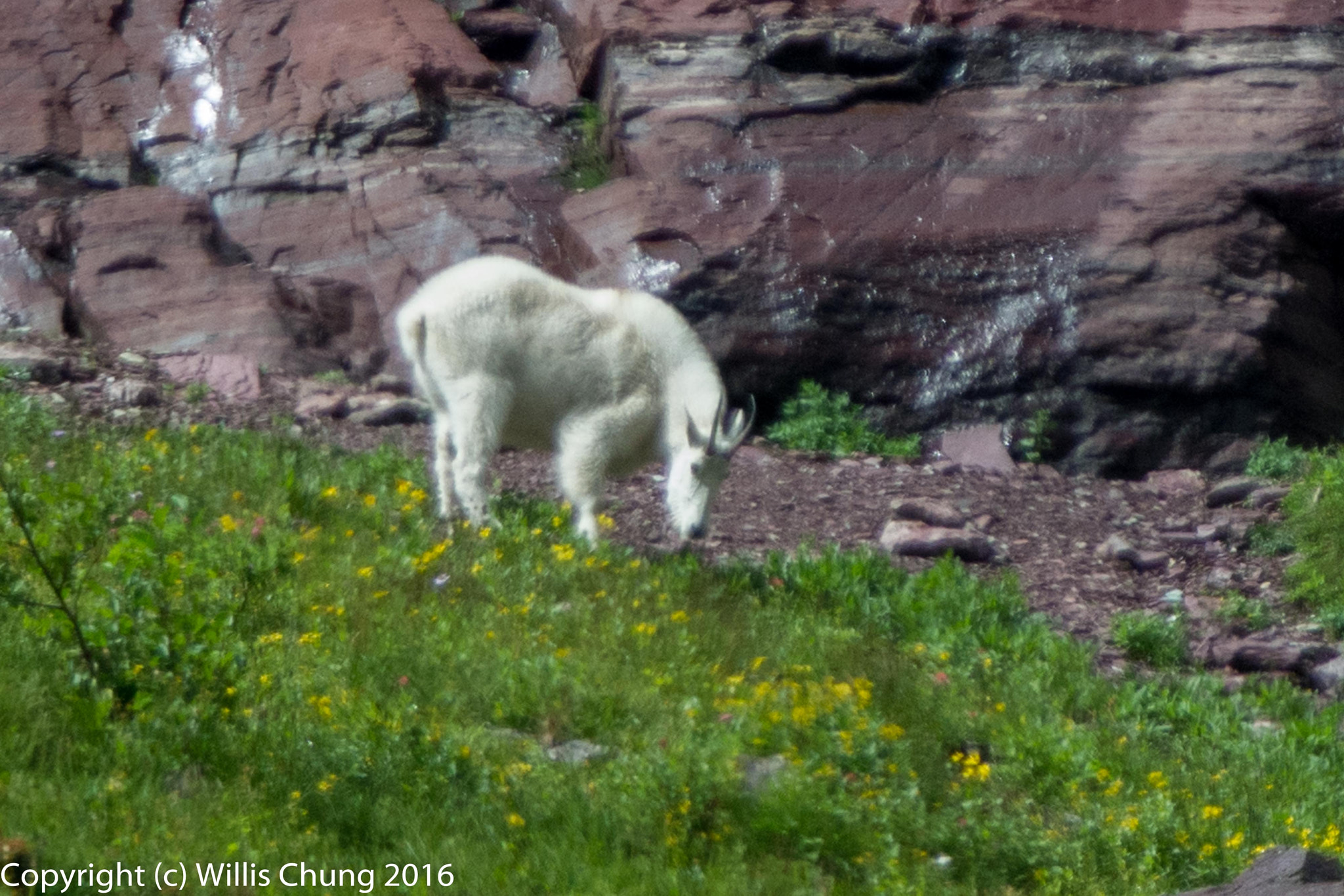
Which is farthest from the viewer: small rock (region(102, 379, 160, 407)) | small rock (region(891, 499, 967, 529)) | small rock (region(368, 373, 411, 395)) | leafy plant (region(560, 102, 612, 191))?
leafy plant (region(560, 102, 612, 191))

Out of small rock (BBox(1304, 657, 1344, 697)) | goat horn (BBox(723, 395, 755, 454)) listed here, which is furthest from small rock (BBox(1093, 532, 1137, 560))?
goat horn (BBox(723, 395, 755, 454))

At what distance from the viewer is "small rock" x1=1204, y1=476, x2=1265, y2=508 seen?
11.2 m

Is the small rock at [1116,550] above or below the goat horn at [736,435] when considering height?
below

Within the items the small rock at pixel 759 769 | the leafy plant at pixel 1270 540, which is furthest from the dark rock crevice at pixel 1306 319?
the small rock at pixel 759 769

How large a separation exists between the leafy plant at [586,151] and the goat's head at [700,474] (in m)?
4.83

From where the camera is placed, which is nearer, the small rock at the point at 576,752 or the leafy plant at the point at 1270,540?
the small rock at the point at 576,752

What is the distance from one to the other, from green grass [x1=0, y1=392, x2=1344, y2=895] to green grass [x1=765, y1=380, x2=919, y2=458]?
395 cm

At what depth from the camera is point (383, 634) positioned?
6.02 meters

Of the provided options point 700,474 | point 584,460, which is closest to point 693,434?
point 700,474

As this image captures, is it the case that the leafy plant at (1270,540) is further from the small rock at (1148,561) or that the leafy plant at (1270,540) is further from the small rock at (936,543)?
the small rock at (936,543)

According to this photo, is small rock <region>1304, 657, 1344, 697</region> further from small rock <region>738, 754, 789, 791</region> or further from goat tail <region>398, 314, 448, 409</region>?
goat tail <region>398, 314, 448, 409</region>

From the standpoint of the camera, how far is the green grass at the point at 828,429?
11.8 metres

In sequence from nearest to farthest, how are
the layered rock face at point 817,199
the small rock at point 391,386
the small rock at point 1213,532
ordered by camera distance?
1. the small rock at point 1213,532
2. the layered rock face at point 817,199
3. the small rock at point 391,386

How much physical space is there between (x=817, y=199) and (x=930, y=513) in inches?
131
